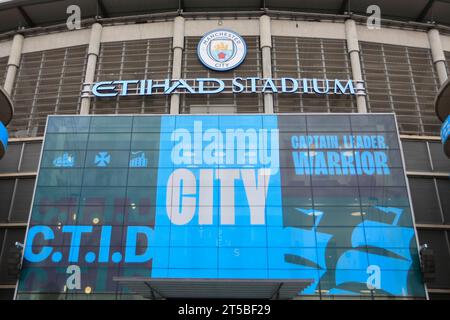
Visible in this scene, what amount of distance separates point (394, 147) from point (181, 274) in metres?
17.7

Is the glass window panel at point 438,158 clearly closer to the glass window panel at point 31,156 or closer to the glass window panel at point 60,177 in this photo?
the glass window panel at point 60,177

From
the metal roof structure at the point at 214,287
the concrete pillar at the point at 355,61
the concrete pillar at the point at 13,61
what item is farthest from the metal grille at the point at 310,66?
the concrete pillar at the point at 13,61

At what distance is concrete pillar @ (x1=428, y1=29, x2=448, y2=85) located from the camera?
37756 mm

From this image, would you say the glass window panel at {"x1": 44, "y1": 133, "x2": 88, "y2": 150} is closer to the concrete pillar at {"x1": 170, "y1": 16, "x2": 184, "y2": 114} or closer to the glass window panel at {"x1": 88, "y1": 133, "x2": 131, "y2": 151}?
the glass window panel at {"x1": 88, "y1": 133, "x2": 131, "y2": 151}

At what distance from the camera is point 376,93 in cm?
3731

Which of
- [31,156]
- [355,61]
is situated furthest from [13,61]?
[355,61]

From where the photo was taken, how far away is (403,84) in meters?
38.0

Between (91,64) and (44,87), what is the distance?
4.72m

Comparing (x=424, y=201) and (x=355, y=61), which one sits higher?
(x=355, y=61)

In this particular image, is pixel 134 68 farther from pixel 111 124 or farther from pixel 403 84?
pixel 403 84

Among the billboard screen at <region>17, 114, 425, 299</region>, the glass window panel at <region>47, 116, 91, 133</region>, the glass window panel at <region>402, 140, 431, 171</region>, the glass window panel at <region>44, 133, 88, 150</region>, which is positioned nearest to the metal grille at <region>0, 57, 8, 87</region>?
the glass window panel at <region>47, 116, 91, 133</region>

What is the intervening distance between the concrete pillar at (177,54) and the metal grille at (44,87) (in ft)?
26.9

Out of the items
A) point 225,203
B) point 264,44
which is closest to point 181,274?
point 225,203
